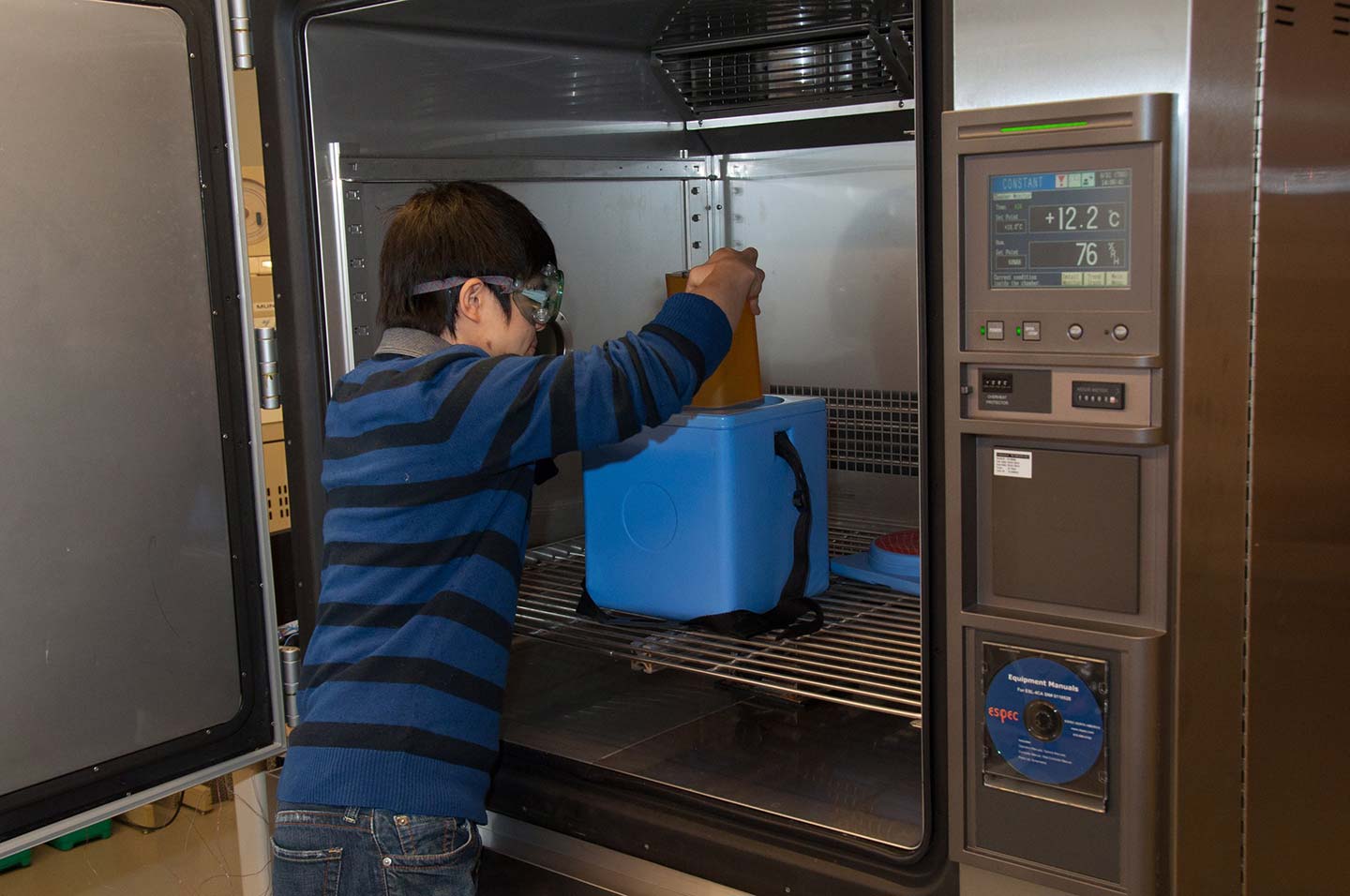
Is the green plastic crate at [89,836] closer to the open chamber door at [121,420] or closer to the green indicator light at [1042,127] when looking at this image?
the open chamber door at [121,420]

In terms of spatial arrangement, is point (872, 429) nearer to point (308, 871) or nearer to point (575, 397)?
point (575, 397)

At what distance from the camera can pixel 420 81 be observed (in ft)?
6.93

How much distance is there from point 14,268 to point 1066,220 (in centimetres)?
126

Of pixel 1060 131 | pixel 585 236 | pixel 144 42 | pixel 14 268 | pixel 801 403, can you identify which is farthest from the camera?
pixel 585 236

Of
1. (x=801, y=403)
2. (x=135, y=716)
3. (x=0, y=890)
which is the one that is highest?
(x=801, y=403)

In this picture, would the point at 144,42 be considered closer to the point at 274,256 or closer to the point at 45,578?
the point at 274,256

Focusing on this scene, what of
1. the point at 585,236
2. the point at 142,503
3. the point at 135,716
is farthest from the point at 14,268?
the point at 585,236

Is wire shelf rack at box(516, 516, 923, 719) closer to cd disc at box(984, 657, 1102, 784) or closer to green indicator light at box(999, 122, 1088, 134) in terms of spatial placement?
cd disc at box(984, 657, 1102, 784)

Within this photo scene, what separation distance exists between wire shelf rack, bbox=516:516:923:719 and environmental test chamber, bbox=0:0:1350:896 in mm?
15

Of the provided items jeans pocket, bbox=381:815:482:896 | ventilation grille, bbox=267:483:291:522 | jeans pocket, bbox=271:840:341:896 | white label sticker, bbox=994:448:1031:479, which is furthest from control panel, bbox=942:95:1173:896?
ventilation grille, bbox=267:483:291:522

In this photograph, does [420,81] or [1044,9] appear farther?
[420,81]

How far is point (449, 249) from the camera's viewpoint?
5.75ft

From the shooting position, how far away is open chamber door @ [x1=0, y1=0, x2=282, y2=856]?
5.50 ft

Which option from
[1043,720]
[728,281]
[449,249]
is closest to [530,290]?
[449,249]
